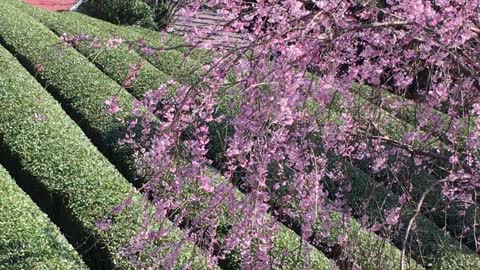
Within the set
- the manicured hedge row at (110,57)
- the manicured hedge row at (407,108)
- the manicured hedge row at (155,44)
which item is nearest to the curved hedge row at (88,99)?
the manicured hedge row at (110,57)

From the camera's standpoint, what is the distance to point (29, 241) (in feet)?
12.1

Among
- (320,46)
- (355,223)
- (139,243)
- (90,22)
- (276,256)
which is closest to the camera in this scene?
(320,46)

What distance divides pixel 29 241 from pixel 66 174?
3.18 ft

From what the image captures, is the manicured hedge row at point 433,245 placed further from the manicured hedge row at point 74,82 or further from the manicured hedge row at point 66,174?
the manicured hedge row at point 74,82

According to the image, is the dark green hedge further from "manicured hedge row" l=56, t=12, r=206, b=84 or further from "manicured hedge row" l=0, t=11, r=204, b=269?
"manicured hedge row" l=0, t=11, r=204, b=269

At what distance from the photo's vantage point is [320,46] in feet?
8.53

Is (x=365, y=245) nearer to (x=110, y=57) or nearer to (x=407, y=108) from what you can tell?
(x=407, y=108)

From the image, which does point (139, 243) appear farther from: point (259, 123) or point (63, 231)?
point (63, 231)

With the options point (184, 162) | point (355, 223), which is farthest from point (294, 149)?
point (355, 223)

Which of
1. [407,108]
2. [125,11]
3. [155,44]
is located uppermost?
[407,108]

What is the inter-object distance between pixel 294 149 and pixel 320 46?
2.47ft

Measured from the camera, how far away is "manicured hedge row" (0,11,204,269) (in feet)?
13.1

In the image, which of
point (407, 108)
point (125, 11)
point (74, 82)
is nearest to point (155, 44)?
point (125, 11)

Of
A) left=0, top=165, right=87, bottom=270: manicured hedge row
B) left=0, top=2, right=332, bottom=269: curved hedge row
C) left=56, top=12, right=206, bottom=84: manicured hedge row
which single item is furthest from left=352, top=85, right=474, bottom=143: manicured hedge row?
left=56, top=12, right=206, bottom=84: manicured hedge row
